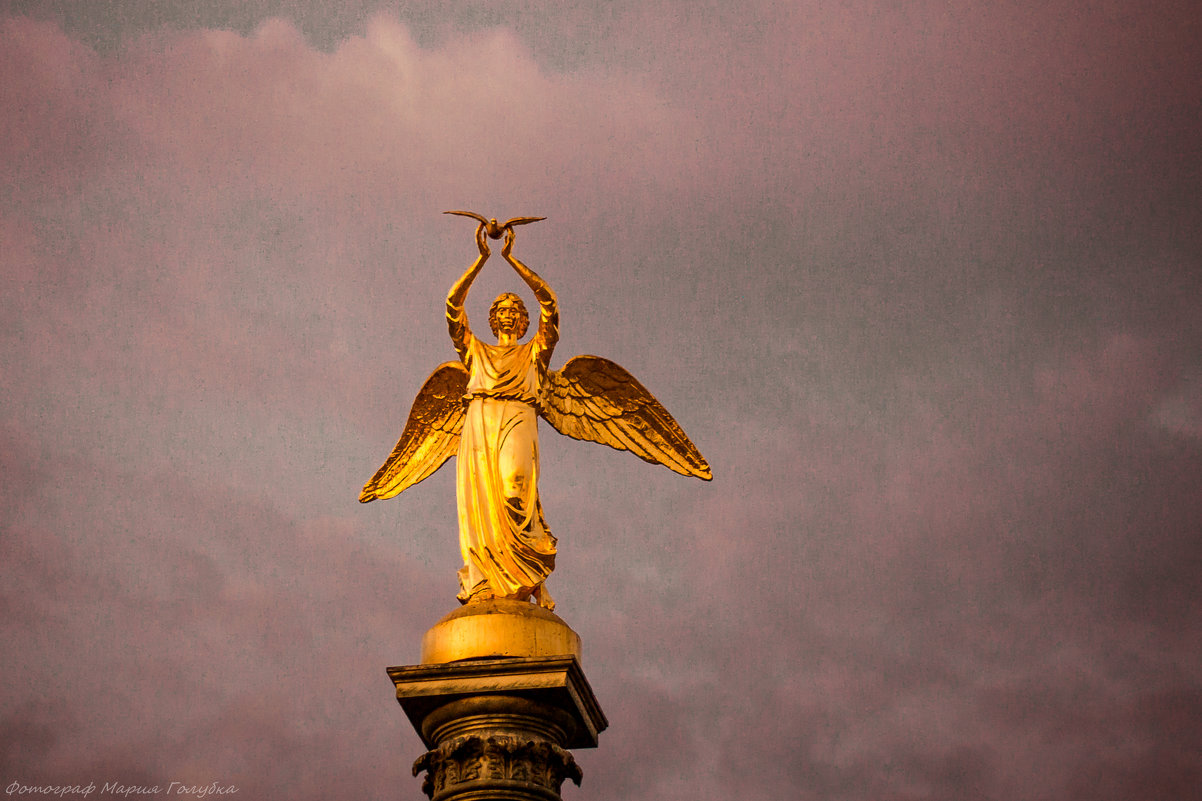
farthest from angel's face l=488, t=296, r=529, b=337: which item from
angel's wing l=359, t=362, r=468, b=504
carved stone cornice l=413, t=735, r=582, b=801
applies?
carved stone cornice l=413, t=735, r=582, b=801

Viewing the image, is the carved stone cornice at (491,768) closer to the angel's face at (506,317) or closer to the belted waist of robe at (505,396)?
the belted waist of robe at (505,396)

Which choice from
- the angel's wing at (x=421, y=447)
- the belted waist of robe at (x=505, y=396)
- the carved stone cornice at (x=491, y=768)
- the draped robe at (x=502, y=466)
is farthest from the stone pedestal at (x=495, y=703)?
the angel's wing at (x=421, y=447)

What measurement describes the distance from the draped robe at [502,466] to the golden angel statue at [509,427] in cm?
Answer: 1

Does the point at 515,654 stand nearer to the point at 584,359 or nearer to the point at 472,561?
the point at 472,561

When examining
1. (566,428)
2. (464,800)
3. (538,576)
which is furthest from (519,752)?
(566,428)

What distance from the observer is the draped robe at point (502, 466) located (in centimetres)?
1603

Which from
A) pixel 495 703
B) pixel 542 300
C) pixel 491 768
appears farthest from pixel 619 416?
pixel 491 768

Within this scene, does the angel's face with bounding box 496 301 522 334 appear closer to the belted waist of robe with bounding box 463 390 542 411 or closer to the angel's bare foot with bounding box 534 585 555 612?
the belted waist of robe with bounding box 463 390 542 411

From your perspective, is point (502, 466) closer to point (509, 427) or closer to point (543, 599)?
point (509, 427)

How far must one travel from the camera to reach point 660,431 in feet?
60.7

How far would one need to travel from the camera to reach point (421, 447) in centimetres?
1847

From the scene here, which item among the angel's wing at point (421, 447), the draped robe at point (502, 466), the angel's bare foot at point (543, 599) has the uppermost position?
the angel's wing at point (421, 447)

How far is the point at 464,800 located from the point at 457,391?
5.20m

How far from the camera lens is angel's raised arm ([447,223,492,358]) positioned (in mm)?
17172
